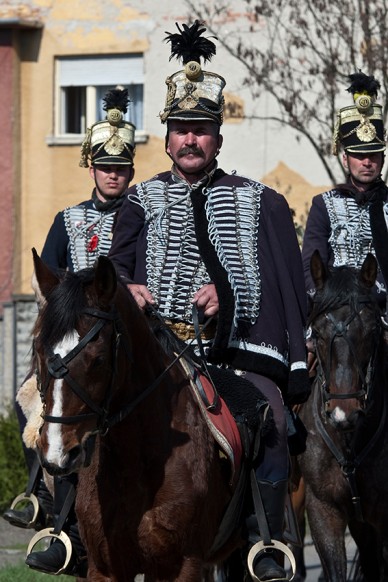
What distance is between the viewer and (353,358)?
8.37m

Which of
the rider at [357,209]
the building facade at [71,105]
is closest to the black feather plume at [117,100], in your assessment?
the rider at [357,209]

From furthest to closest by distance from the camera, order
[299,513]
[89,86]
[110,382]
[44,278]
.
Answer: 1. [89,86]
2. [299,513]
3. [44,278]
4. [110,382]

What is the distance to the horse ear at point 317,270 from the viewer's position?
8.66 metres

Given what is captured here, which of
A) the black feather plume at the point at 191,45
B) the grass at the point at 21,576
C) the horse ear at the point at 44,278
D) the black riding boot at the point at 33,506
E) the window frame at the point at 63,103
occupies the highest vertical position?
the window frame at the point at 63,103

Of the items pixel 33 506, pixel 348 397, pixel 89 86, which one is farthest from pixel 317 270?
pixel 89 86

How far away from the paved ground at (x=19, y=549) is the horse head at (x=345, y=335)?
3760 millimetres

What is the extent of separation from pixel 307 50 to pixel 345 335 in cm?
919

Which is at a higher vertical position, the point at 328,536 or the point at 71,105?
the point at 71,105

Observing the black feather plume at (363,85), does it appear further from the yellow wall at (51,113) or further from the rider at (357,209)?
the yellow wall at (51,113)

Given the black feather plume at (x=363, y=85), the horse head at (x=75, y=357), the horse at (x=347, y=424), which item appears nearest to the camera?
the horse head at (x=75, y=357)

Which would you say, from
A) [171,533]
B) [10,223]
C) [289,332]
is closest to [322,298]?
[289,332]

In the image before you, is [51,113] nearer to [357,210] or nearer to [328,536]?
[357,210]

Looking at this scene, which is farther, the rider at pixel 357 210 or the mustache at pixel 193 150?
the rider at pixel 357 210

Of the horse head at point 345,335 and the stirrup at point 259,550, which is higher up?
the horse head at point 345,335
